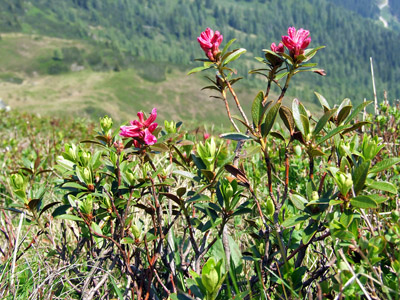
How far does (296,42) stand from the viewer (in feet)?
4.70

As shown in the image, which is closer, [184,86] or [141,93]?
[141,93]

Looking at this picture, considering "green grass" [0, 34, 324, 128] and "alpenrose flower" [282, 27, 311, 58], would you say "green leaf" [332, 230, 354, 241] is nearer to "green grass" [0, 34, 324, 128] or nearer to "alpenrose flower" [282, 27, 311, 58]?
"alpenrose flower" [282, 27, 311, 58]

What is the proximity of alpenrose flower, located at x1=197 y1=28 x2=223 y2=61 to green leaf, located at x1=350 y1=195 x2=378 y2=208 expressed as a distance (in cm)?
83

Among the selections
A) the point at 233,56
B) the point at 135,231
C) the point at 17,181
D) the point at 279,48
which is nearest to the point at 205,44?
the point at 233,56

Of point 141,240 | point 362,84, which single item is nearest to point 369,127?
point 141,240

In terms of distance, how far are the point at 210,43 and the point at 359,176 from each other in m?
0.84

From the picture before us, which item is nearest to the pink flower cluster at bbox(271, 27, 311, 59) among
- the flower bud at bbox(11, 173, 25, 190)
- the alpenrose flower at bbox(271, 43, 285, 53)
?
the alpenrose flower at bbox(271, 43, 285, 53)

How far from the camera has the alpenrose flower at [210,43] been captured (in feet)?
5.16

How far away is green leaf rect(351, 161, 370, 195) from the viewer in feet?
3.85

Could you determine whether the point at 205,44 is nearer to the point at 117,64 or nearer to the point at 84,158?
the point at 84,158

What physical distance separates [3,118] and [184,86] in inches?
4112

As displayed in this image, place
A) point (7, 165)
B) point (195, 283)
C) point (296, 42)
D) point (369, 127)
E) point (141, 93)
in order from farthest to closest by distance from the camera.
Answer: point (141, 93) < point (7, 165) < point (369, 127) < point (296, 42) < point (195, 283)

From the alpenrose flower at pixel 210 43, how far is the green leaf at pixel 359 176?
76 centimetres

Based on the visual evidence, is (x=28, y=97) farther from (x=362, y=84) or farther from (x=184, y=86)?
(x=362, y=84)
